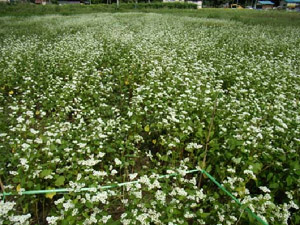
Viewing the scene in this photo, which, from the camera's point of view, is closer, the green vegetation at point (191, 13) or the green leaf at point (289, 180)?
the green leaf at point (289, 180)

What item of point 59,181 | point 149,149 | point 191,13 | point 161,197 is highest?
point 191,13

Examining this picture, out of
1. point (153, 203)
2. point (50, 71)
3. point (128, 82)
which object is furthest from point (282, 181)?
point (50, 71)

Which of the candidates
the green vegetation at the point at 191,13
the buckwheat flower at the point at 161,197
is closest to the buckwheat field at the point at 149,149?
the buckwheat flower at the point at 161,197

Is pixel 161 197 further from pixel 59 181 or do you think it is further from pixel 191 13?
pixel 191 13

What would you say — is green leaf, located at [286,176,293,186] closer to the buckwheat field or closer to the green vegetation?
the buckwheat field

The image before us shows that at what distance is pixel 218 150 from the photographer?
10.5 ft

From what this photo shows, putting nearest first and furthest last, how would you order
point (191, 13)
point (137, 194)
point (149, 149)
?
point (137, 194)
point (149, 149)
point (191, 13)

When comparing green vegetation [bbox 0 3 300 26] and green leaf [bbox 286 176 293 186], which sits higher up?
green vegetation [bbox 0 3 300 26]

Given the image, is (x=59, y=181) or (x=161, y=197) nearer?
(x=161, y=197)

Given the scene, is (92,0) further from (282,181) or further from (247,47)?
(282,181)

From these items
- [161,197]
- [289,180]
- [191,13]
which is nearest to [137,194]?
[161,197]

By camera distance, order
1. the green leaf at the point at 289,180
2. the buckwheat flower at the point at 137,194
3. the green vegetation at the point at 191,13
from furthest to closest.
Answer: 1. the green vegetation at the point at 191,13
2. the green leaf at the point at 289,180
3. the buckwheat flower at the point at 137,194

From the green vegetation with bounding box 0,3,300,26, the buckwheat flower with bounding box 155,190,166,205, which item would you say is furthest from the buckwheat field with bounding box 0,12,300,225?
the green vegetation with bounding box 0,3,300,26

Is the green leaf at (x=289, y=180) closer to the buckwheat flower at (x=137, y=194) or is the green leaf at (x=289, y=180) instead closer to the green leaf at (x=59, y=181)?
the buckwheat flower at (x=137, y=194)
